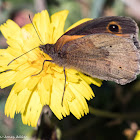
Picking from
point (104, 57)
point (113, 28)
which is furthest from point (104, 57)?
point (113, 28)

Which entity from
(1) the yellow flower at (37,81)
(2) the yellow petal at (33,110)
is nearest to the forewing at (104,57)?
(1) the yellow flower at (37,81)

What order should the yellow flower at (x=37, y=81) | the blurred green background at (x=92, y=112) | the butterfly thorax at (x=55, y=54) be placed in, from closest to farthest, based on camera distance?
the yellow flower at (x=37, y=81), the butterfly thorax at (x=55, y=54), the blurred green background at (x=92, y=112)

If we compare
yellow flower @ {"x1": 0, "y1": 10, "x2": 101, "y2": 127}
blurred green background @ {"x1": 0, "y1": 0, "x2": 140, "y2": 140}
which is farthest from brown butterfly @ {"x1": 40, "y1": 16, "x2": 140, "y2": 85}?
blurred green background @ {"x1": 0, "y1": 0, "x2": 140, "y2": 140}

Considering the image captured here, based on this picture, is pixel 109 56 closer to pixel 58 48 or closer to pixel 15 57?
pixel 58 48

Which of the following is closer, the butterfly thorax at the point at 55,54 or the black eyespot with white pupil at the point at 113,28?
the black eyespot with white pupil at the point at 113,28

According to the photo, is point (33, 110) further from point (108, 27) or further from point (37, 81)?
point (108, 27)

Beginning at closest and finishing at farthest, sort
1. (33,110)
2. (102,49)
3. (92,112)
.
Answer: (33,110), (102,49), (92,112)

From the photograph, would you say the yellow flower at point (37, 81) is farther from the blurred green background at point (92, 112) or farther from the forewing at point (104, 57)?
the blurred green background at point (92, 112)

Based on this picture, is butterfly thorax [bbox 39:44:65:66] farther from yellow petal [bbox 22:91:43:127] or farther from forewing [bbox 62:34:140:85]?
yellow petal [bbox 22:91:43:127]
